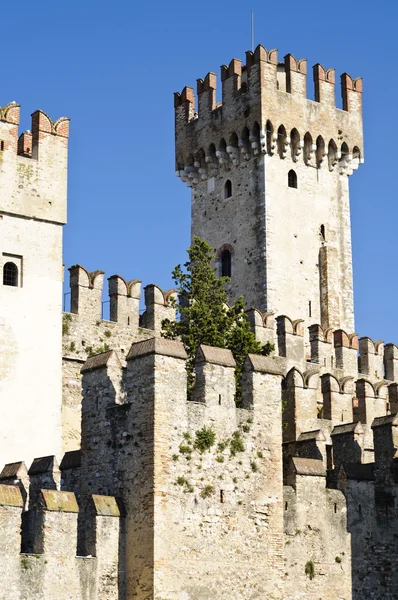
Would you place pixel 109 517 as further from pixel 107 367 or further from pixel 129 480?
pixel 107 367

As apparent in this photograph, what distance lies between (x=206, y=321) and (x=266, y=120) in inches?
730

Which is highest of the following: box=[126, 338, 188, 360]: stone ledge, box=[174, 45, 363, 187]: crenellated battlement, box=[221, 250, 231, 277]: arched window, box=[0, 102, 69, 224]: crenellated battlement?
box=[174, 45, 363, 187]: crenellated battlement

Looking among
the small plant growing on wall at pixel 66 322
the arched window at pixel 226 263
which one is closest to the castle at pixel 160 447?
the small plant growing on wall at pixel 66 322

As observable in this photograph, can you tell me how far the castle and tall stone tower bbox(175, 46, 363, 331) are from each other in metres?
4.78

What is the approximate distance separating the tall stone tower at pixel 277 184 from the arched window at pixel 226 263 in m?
0.05

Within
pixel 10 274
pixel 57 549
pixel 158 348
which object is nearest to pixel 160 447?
pixel 158 348

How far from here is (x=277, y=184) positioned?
50969 millimetres

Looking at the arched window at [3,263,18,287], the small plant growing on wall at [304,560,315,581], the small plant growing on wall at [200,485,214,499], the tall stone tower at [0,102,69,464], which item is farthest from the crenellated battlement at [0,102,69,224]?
the small plant growing on wall at [304,560,315,581]

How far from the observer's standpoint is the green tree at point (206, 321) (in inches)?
1315

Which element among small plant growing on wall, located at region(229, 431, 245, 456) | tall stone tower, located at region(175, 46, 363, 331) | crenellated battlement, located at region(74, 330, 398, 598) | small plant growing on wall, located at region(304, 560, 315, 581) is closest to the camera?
crenellated battlement, located at region(74, 330, 398, 598)

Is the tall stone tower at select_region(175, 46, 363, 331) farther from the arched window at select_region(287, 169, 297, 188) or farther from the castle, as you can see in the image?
the castle

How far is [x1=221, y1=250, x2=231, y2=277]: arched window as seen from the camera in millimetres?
51344

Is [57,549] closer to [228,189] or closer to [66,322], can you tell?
[66,322]

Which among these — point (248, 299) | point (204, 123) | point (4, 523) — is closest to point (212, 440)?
point (4, 523)
